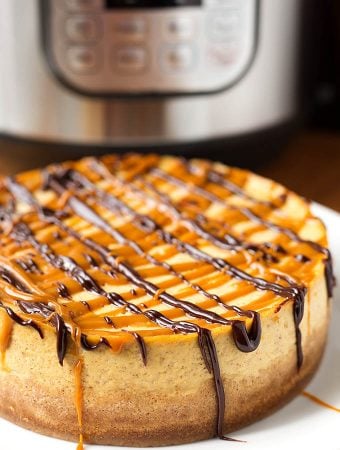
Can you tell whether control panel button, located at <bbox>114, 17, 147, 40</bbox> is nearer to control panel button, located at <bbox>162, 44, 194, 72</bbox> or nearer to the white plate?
control panel button, located at <bbox>162, 44, 194, 72</bbox>

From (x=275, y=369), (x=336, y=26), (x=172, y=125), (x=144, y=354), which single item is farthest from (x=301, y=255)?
(x=336, y=26)

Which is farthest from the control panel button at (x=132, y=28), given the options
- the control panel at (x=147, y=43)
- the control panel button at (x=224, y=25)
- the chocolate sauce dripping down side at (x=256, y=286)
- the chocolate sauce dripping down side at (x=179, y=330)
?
the chocolate sauce dripping down side at (x=179, y=330)

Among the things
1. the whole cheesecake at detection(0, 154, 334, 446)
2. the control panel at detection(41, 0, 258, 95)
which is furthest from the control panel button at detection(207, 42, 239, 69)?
the whole cheesecake at detection(0, 154, 334, 446)

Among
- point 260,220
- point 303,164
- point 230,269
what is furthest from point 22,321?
point 303,164

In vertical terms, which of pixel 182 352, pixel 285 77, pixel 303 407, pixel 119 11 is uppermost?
pixel 119 11

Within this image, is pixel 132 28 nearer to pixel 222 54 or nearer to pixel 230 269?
pixel 222 54

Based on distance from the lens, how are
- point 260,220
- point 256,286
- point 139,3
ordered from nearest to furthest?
point 256,286
point 260,220
point 139,3

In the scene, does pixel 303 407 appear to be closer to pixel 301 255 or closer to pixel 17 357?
pixel 301 255
